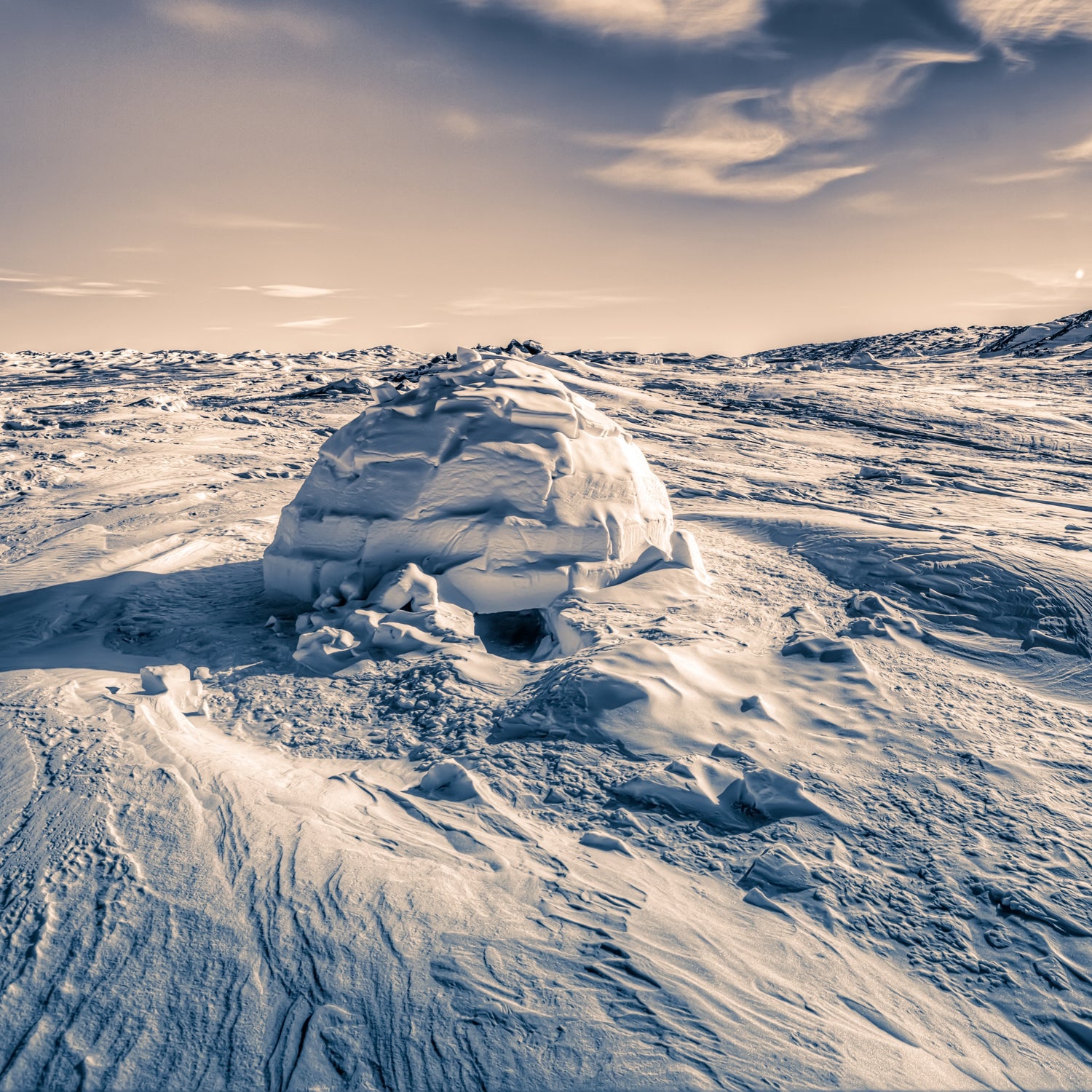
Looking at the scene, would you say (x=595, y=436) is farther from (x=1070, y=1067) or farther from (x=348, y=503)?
(x=1070, y=1067)

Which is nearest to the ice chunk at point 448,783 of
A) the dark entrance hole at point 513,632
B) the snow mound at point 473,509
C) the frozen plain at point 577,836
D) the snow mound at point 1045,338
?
the frozen plain at point 577,836

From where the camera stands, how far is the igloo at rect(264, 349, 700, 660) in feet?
13.2

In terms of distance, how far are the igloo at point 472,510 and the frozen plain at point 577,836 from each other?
0.30 metres

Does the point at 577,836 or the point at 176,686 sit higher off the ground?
the point at 176,686

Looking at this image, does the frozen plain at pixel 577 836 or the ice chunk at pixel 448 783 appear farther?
the ice chunk at pixel 448 783

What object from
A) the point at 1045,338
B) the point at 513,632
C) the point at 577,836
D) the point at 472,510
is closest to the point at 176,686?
the point at 513,632

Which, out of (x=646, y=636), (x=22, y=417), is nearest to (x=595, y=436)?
(x=646, y=636)

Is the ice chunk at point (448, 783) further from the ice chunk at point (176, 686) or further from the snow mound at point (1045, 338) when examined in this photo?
the snow mound at point (1045, 338)

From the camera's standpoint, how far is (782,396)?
514 inches

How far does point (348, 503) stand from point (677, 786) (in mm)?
2682

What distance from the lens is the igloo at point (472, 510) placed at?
13.2ft

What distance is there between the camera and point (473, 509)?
4.11m

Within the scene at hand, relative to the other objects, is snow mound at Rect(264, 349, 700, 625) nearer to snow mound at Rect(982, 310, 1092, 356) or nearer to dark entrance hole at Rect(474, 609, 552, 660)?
dark entrance hole at Rect(474, 609, 552, 660)

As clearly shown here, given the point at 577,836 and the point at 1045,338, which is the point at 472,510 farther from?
the point at 1045,338
